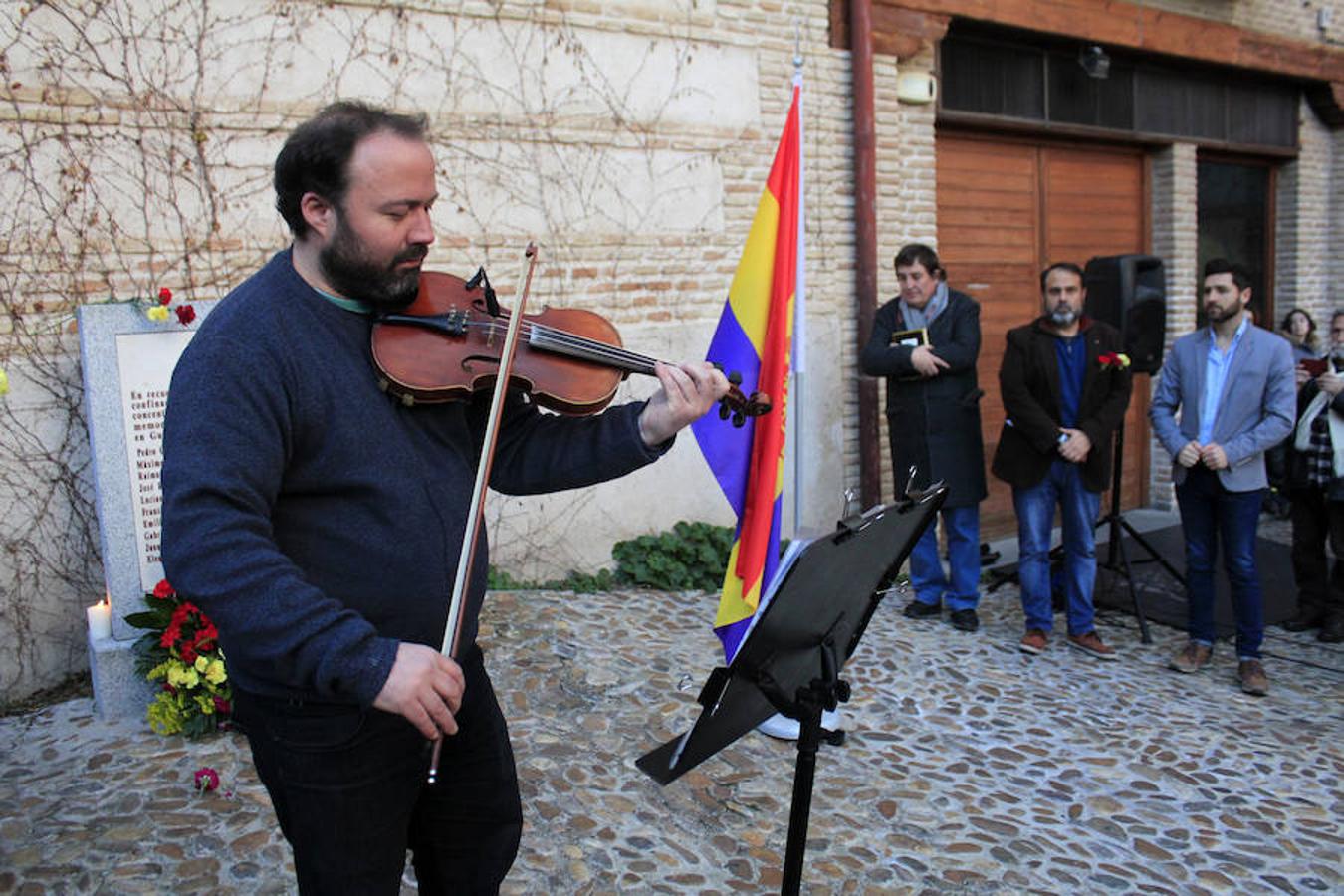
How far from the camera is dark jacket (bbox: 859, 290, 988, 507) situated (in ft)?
19.7

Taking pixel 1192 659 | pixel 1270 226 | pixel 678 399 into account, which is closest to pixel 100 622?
pixel 678 399

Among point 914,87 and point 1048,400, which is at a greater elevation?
point 914,87

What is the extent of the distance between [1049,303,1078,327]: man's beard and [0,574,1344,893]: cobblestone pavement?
1928 mm

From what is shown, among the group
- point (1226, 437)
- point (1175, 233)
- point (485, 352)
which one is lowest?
point (1226, 437)

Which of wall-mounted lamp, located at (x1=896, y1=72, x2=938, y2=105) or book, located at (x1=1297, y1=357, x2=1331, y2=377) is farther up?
wall-mounted lamp, located at (x1=896, y1=72, x2=938, y2=105)

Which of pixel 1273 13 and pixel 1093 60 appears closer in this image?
pixel 1093 60

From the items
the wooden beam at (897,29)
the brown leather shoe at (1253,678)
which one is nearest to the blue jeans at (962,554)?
the brown leather shoe at (1253,678)

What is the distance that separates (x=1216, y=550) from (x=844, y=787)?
2.86 m

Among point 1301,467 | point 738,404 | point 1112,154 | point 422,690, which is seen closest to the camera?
point 422,690

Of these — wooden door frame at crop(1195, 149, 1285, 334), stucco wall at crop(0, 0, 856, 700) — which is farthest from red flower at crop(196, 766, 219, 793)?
A: wooden door frame at crop(1195, 149, 1285, 334)

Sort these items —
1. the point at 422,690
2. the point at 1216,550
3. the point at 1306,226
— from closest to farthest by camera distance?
the point at 422,690, the point at 1216,550, the point at 1306,226

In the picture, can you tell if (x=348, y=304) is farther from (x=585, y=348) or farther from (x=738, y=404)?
(x=738, y=404)

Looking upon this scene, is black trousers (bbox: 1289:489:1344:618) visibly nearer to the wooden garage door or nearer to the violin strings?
the wooden garage door

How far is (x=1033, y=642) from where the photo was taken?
5820 mm
